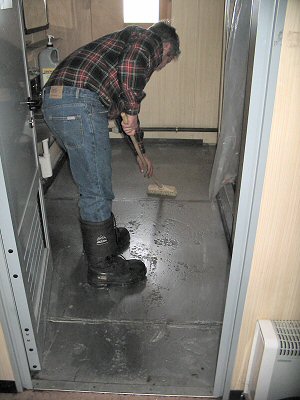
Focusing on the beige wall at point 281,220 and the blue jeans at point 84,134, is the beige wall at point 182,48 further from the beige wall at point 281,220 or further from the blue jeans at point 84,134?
the beige wall at point 281,220

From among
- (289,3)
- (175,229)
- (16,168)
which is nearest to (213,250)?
(175,229)

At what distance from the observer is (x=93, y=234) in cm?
196

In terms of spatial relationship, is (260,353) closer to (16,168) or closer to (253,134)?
(253,134)

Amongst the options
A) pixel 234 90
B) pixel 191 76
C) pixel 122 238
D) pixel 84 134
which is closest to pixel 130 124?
pixel 84 134

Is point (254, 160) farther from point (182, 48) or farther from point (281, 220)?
point (182, 48)

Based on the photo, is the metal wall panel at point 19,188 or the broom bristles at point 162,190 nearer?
the metal wall panel at point 19,188

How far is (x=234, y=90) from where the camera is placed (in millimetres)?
2078

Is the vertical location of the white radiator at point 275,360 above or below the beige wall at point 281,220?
below

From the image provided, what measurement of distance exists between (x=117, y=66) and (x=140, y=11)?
2385mm

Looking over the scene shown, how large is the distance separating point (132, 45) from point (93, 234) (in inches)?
36.9

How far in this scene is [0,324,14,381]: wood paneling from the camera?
1396 mm

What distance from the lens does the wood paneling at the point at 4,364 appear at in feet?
4.58

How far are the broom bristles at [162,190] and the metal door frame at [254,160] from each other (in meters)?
1.76

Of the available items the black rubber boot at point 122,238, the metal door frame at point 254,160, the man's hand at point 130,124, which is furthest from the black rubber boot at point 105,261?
the metal door frame at point 254,160
